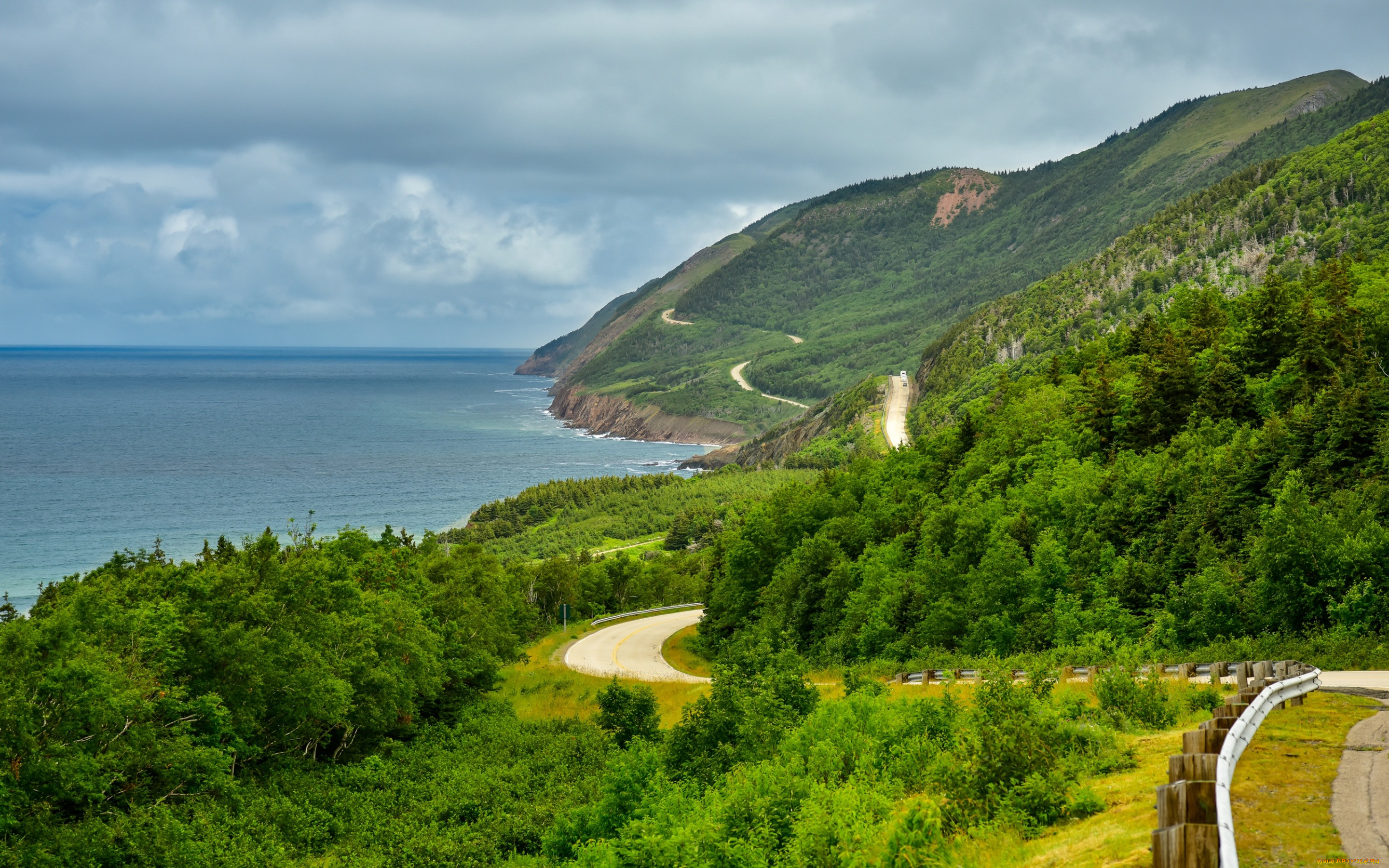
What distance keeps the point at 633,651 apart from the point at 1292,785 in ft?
197

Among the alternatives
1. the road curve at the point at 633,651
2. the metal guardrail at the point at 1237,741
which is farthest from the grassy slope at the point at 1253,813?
the road curve at the point at 633,651

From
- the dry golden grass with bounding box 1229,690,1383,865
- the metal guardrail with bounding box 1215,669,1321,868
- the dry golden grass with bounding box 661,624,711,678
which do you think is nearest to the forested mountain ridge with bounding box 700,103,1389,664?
the dry golden grass with bounding box 661,624,711,678

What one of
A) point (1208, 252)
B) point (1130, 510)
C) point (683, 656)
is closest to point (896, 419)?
point (1208, 252)

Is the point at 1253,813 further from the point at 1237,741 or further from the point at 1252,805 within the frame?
the point at 1237,741

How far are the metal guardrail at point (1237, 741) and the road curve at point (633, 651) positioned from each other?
4151 centimetres

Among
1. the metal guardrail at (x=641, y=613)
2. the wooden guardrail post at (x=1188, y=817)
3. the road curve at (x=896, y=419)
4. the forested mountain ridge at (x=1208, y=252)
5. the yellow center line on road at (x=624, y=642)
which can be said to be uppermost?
the forested mountain ridge at (x=1208, y=252)

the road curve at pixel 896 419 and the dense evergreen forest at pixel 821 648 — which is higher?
the road curve at pixel 896 419

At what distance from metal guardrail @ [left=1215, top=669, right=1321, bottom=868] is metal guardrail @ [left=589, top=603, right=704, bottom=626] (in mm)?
70338

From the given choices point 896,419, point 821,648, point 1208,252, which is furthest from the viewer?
point 896,419

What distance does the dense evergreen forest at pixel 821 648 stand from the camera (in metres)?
17.7

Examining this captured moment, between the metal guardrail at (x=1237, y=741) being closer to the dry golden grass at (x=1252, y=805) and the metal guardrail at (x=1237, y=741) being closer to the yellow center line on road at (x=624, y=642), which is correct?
the dry golden grass at (x=1252, y=805)

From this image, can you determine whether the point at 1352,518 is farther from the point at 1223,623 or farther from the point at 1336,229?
the point at 1336,229

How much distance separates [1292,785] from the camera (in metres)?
11.2

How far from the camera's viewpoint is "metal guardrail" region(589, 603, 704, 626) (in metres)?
84.9
